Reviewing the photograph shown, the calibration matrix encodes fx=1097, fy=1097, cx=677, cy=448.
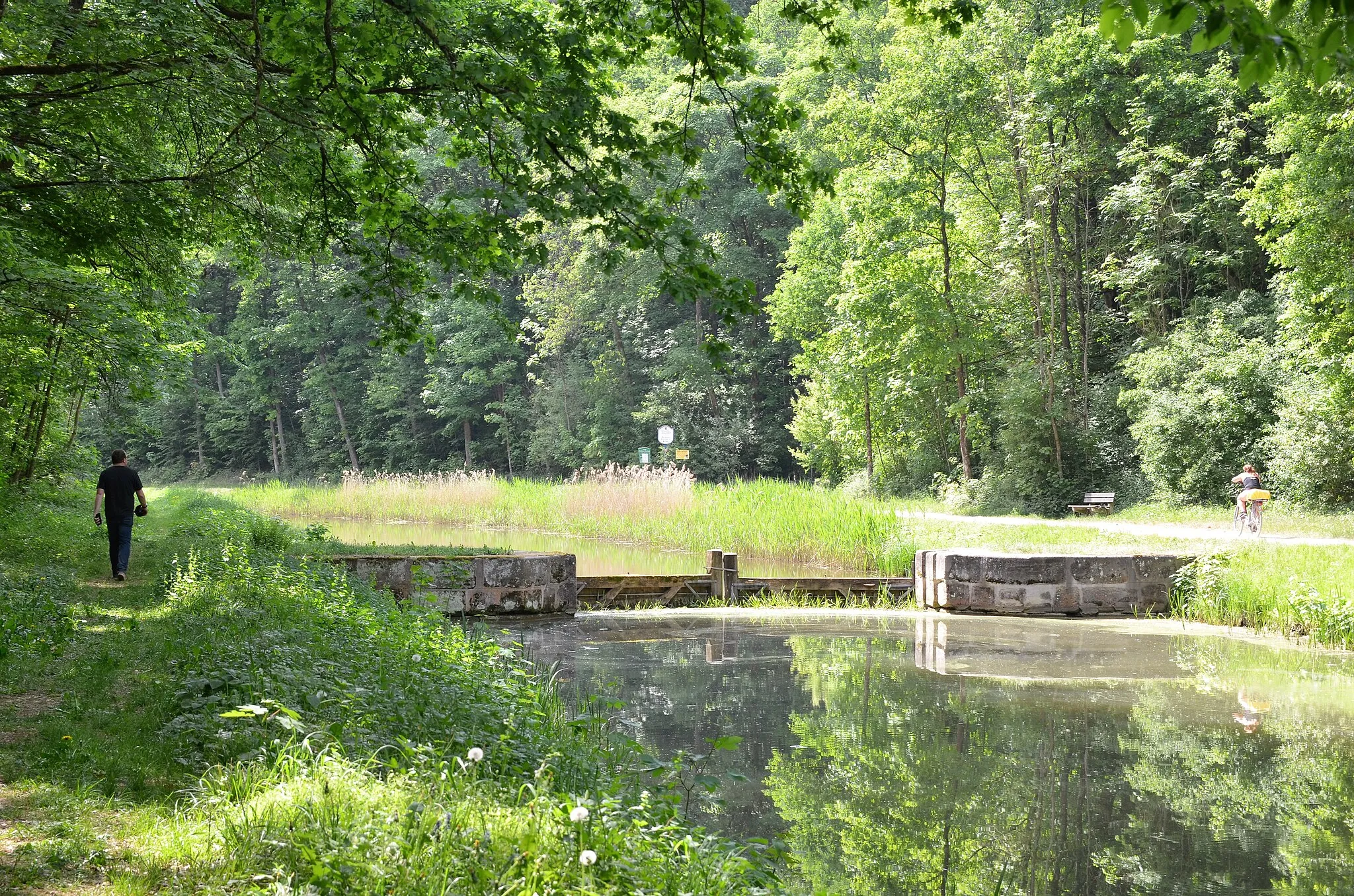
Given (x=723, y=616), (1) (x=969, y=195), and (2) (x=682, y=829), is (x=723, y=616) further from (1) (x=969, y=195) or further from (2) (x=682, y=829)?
(1) (x=969, y=195)

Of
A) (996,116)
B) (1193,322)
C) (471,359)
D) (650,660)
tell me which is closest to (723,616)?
(650,660)

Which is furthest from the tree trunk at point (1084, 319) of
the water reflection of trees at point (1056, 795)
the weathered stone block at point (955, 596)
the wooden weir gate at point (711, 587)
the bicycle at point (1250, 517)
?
the water reflection of trees at point (1056, 795)

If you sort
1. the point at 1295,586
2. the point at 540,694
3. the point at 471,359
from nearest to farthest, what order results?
the point at 540,694
the point at 1295,586
the point at 471,359

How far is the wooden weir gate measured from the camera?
1521cm

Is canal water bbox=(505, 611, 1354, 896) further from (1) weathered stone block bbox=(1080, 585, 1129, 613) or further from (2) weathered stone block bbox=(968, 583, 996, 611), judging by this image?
(2) weathered stone block bbox=(968, 583, 996, 611)

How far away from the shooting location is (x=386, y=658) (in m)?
6.61

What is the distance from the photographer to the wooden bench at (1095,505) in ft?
77.0

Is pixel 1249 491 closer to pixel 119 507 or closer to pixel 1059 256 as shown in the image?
pixel 1059 256

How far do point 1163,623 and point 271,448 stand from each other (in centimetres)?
Result: 5285

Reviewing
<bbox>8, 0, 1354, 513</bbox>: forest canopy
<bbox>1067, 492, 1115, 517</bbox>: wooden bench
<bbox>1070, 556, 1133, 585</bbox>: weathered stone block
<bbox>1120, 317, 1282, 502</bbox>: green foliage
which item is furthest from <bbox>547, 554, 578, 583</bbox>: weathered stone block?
<bbox>1120, 317, 1282, 502</bbox>: green foliage

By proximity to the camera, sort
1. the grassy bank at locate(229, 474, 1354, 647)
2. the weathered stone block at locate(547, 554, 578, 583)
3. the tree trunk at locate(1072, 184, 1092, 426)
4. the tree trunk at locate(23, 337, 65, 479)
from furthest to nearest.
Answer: the tree trunk at locate(1072, 184, 1092, 426) < the tree trunk at locate(23, 337, 65, 479) < the weathered stone block at locate(547, 554, 578, 583) < the grassy bank at locate(229, 474, 1354, 647)

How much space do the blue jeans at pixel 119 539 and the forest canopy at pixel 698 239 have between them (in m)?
2.04

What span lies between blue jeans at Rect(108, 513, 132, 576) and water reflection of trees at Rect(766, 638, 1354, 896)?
7522mm

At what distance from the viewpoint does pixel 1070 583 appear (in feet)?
47.3
